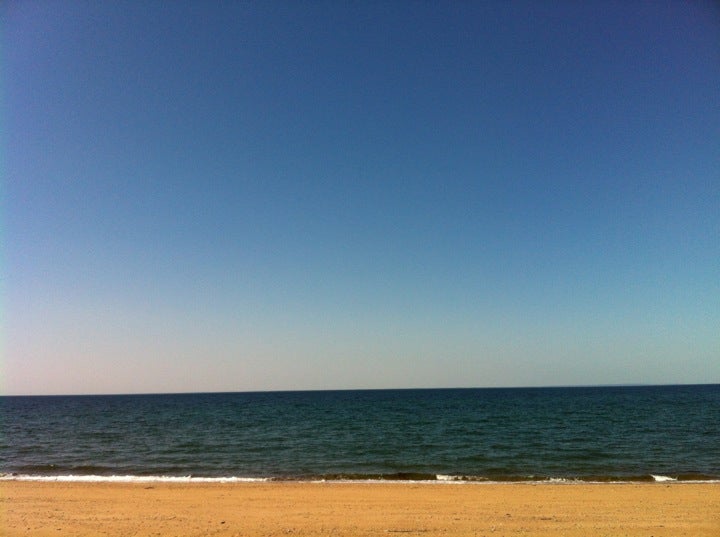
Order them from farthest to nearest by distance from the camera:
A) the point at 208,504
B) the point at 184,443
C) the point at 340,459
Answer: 1. the point at 184,443
2. the point at 340,459
3. the point at 208,504

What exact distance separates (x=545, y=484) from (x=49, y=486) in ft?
64.0

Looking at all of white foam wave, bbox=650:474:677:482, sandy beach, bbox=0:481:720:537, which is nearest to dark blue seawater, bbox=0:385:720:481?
white foam wave, bbox=650:474:677:482

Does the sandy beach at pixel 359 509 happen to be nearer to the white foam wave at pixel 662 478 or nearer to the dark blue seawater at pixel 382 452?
the white foam wave at pixel 662 478

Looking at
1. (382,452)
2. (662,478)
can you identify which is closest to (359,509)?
(662,478)

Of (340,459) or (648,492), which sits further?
(340,459)

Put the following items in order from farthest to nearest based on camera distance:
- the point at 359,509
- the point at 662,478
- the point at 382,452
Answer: the point at 382,452 → the point at 662,478 → the point at 359,509

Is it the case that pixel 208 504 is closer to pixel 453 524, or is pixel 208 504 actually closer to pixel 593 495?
pixel 453 524

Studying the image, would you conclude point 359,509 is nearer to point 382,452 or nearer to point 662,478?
point 662,478

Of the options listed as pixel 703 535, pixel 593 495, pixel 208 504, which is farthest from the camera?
pixel 593 495

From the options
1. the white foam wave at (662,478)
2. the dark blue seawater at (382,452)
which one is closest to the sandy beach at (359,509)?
the white foam wave at (662,478)

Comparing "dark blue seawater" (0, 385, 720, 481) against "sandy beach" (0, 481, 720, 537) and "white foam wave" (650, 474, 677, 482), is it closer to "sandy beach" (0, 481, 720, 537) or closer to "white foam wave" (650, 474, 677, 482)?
"white foam wave" (650, 474, 677, 482)

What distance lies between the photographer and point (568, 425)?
1833 inches

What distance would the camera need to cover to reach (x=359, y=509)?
47.0 ft

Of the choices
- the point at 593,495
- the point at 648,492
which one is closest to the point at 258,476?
the point at 593,495
